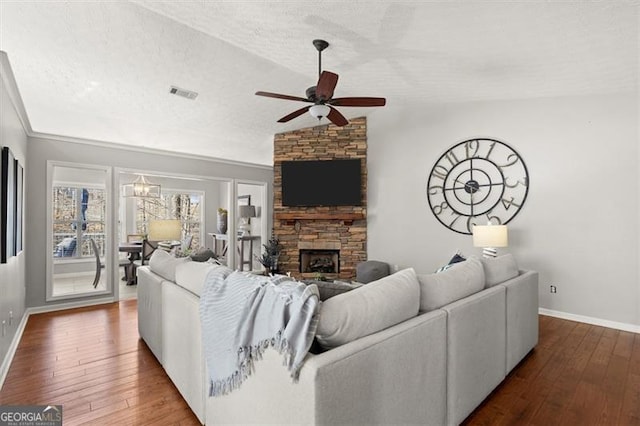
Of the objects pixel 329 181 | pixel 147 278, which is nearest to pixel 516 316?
pixel 147 278

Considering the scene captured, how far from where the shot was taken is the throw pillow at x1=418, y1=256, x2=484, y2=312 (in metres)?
1.93

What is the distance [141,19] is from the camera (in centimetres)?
271

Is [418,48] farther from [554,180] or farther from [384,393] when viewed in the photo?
[384,393]

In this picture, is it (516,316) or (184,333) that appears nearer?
(184,333)

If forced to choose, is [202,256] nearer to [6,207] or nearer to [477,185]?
[6,207]

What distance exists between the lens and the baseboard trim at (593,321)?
3662mm

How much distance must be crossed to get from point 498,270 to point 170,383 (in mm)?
2647

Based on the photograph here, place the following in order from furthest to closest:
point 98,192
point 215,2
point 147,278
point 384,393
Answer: point 98,192
point 147,278
point 215,2
point 384,393

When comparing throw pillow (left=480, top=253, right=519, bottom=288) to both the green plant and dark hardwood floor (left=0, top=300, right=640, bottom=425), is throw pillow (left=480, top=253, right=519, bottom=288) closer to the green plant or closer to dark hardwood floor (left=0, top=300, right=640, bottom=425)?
dark hardwood floor (left=0, top=300, right=640, bottom=425)

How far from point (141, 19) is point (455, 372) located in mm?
3388

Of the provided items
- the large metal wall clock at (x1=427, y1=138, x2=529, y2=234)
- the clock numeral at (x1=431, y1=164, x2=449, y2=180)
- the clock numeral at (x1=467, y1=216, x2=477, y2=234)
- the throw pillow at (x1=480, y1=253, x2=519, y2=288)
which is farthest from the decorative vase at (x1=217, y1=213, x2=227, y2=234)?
the throw pillow at (x1=480, y1=253, x2=519, y2=288)

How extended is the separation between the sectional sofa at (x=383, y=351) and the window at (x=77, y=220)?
315 centimetres

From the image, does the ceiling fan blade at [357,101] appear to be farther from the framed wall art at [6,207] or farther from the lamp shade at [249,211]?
the lamp shade at [249,211]

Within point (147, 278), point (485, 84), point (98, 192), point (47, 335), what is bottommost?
point (47, 335)
